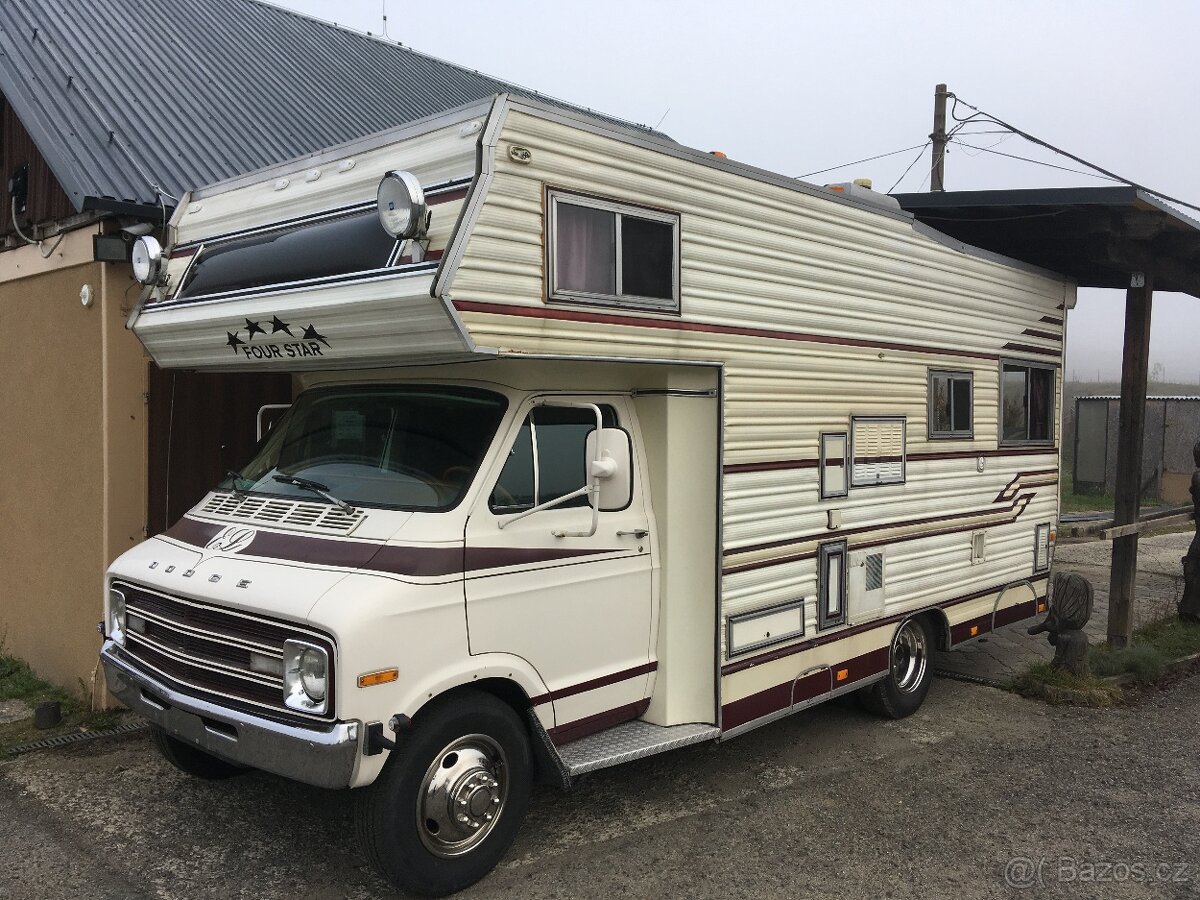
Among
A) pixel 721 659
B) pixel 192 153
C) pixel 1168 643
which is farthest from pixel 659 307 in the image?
pixel 1168 643

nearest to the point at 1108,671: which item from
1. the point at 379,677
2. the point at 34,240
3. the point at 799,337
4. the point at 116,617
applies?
the point at 799,337

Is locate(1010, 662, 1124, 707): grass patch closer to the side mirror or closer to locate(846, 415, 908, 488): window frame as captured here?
locate(846, 415, 908, 488): window frame

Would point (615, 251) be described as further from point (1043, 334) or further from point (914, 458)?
point (1043, 334)

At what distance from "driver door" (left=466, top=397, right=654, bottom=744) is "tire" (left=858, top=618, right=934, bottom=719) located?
2.26m

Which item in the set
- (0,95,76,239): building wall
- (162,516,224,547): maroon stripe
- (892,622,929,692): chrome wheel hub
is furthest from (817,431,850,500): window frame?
(0,95,76,239): building wall

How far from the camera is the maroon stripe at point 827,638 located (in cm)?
516

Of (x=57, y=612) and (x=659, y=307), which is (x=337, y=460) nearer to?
(x=659, y=307)

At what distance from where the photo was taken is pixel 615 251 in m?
4.49

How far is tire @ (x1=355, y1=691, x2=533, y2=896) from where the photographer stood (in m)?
3.85

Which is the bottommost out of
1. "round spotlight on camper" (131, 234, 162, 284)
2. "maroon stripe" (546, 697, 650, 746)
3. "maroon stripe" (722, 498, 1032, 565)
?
"maroon stripe" (546, 697, 650, 746)

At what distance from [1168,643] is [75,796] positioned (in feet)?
28.5

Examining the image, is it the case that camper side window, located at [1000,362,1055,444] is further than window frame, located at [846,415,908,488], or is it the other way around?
camper side window, located at [1000,362,1055,444]

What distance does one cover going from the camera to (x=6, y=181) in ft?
25.7

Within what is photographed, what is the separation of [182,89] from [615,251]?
6156 millimetres
